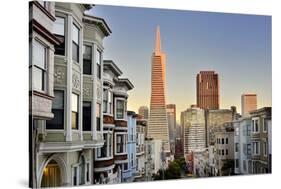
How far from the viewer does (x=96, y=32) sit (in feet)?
21.3

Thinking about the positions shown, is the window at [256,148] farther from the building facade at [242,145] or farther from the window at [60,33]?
the window at [60,33]

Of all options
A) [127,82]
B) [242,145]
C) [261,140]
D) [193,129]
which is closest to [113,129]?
[127,82]

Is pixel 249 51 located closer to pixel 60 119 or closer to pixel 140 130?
pixel 140 130

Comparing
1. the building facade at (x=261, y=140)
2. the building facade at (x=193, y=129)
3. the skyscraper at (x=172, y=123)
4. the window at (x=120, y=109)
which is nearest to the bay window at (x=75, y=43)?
the window at (x=120, y=109)

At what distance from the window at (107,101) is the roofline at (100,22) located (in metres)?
0.70

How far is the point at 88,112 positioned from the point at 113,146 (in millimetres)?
538

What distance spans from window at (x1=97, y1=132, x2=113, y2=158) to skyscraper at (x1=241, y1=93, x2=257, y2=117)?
190 centimetres

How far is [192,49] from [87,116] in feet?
5.46

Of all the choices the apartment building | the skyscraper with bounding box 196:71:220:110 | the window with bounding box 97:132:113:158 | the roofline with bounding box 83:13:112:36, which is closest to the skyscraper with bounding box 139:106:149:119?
the apartment building

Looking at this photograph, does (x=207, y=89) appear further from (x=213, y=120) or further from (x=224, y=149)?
(x=224, y=149)

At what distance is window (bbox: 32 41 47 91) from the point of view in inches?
238

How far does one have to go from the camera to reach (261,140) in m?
7.52

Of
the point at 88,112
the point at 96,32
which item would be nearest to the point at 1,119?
the point at 88,112

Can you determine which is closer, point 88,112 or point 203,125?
point 88,112
